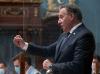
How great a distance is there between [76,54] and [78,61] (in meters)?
0.04

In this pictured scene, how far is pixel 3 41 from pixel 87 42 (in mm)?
2090

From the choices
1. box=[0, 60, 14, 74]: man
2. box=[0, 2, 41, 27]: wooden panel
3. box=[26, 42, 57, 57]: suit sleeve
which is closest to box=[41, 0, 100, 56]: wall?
box=[0, 2, 41, 27]: wooden panel

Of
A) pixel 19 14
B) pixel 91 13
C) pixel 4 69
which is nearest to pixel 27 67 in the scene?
pixel 4 69

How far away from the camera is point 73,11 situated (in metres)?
2.13

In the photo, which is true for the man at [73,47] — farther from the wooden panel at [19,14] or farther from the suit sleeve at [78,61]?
the wooden panel at [19,14]

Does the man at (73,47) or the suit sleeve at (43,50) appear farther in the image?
the suit sleeve at (43,50)

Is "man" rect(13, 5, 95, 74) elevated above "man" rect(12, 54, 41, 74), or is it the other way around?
"man" rect(13, 5, 95, 74)

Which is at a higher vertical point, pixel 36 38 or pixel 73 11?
pixel 73 11

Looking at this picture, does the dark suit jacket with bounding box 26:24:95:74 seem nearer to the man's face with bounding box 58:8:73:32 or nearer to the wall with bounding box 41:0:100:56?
the man's face with bounding box 58:8:73:32

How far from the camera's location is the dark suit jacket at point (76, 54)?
6.55ft

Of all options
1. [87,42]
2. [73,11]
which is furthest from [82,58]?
[73,11]

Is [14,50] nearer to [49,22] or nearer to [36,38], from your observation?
[36,38]

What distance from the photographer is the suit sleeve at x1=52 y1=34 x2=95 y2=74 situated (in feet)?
6.53

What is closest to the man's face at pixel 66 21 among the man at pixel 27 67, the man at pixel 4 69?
the man at pixel 27 67
